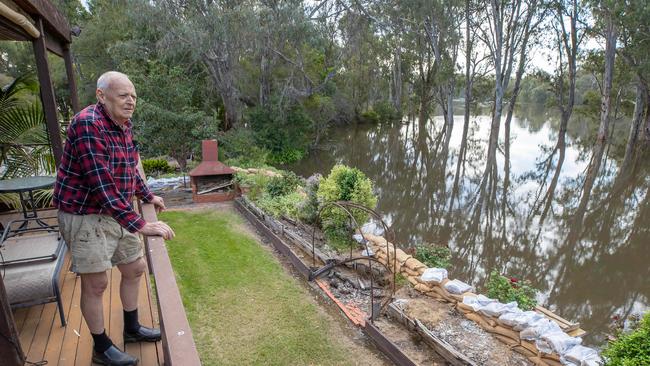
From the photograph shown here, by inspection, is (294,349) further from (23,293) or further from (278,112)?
(278,112)

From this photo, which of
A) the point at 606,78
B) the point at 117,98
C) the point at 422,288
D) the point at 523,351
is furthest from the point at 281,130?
the point at 606,78

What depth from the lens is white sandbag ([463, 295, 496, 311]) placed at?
14.7 feet

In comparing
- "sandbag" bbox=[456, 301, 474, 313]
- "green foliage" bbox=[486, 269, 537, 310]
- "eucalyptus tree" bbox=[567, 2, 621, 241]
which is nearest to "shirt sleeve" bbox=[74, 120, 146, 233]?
"sandbag" bbox=[456, 301, 474, 313]

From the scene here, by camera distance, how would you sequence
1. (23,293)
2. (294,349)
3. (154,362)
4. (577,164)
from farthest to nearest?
(577,164) < (294,349) < (23,293) < (154,362)

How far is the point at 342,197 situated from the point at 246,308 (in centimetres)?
287

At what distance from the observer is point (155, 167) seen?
12.0 meters

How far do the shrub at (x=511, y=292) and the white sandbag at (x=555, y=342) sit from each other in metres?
1.01

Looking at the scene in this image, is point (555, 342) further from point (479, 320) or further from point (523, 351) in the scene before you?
point (479, 320)

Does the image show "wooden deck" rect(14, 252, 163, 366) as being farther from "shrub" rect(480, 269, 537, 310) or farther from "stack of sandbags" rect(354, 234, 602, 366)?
"shrub" rect(480, 269, 537, 310)

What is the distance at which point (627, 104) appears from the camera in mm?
29422

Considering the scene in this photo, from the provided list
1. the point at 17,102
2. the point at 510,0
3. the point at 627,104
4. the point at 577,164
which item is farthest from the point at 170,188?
the point at 627,104

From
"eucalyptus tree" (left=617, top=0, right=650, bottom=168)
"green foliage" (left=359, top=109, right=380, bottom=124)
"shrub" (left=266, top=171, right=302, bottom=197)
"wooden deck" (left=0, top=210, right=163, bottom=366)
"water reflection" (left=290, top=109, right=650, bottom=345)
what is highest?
"eucalyptus tree" (left=617, top=0, right=650, bottom=168)

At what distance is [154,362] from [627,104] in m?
38.4

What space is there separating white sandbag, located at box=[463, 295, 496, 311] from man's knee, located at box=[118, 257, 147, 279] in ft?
12.9
